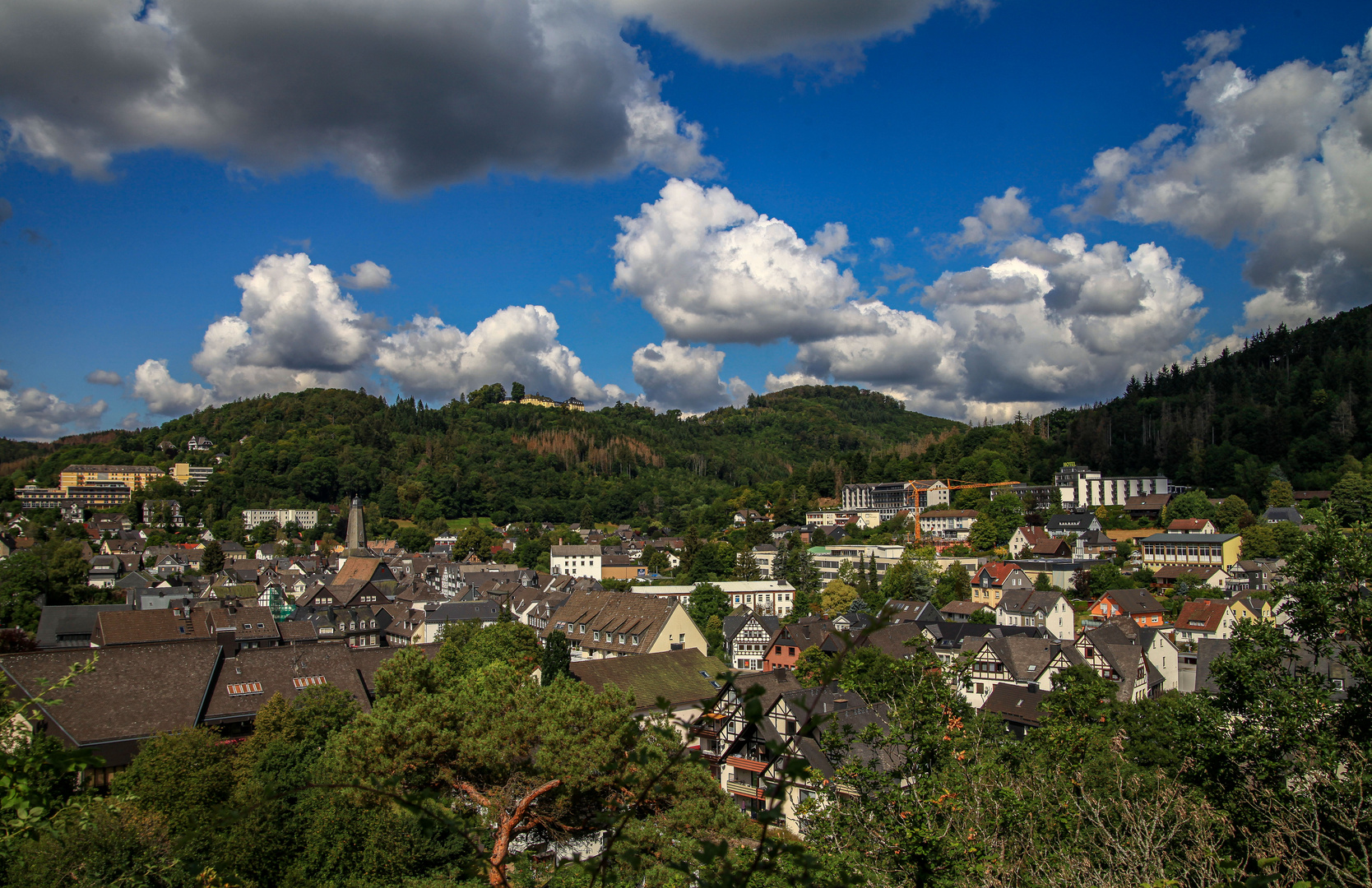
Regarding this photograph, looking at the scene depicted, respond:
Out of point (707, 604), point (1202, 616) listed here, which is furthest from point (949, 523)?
point (1202, 616)

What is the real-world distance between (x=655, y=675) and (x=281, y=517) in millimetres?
80015

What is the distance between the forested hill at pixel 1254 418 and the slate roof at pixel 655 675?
5546 centimetres

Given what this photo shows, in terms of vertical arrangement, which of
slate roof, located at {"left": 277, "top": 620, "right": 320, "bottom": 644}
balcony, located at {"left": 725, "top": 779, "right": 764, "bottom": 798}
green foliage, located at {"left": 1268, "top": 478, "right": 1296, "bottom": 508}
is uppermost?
green foliage, located at {"left": 1268, "top": 478, "right": 1296, "bottom": 508}

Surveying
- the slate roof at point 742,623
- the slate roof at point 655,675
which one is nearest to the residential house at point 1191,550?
the slate roof at point 742,623

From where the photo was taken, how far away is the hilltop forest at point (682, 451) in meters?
69.2

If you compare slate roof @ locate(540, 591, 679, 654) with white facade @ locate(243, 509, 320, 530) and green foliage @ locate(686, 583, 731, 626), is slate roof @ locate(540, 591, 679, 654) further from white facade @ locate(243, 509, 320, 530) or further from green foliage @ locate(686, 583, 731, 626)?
white facade @ locate(243, 509, 320, 530)

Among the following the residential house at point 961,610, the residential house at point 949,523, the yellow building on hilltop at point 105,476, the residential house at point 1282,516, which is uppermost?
the yellow building on hilltop at point 105,476

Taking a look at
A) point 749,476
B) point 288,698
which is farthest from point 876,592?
point 749,476

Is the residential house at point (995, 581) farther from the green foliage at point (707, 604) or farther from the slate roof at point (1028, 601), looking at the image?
the green foliage at point (707, 604)

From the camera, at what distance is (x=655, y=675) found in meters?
26.5

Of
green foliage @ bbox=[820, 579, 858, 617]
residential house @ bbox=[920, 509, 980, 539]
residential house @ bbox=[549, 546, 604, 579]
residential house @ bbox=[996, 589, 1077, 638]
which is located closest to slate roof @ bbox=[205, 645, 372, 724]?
green foliage @ bbox=[820, 579, 858, 617]

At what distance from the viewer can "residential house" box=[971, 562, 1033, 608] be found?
4362 centimetres

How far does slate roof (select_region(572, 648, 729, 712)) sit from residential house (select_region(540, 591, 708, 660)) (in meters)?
4.96

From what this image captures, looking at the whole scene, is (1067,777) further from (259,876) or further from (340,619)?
(340,619)
